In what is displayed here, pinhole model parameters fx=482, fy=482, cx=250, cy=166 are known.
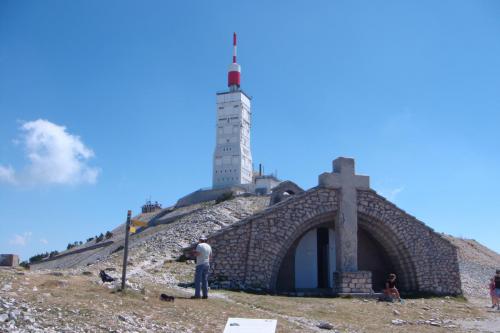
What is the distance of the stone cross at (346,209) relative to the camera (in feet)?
62.1

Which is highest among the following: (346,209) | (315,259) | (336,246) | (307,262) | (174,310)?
(346,209)

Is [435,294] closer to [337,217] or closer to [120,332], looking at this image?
[337,217]

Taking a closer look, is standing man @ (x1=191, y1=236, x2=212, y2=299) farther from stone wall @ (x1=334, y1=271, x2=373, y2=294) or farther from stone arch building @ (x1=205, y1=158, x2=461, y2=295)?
stone wall @ (x1=334, y1=271, x2=373, y2=294)

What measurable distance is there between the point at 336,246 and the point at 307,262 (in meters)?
2.11

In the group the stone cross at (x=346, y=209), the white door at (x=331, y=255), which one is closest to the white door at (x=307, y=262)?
the white door at (x=331, y=255)

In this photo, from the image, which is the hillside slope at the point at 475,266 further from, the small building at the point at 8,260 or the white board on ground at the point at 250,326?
the small building at the point at 8,260

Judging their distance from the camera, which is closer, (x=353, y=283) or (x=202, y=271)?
(x=202, y=271)

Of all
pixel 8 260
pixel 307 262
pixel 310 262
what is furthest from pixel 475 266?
pixel 8 260

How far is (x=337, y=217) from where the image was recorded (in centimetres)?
1944

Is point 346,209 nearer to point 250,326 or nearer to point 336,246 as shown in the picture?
point 336,246

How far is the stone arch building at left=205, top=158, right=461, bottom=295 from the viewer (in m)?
18.1

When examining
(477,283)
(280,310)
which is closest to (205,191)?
(477,283)

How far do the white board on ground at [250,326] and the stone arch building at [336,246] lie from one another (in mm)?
8763

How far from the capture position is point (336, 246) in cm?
1939
